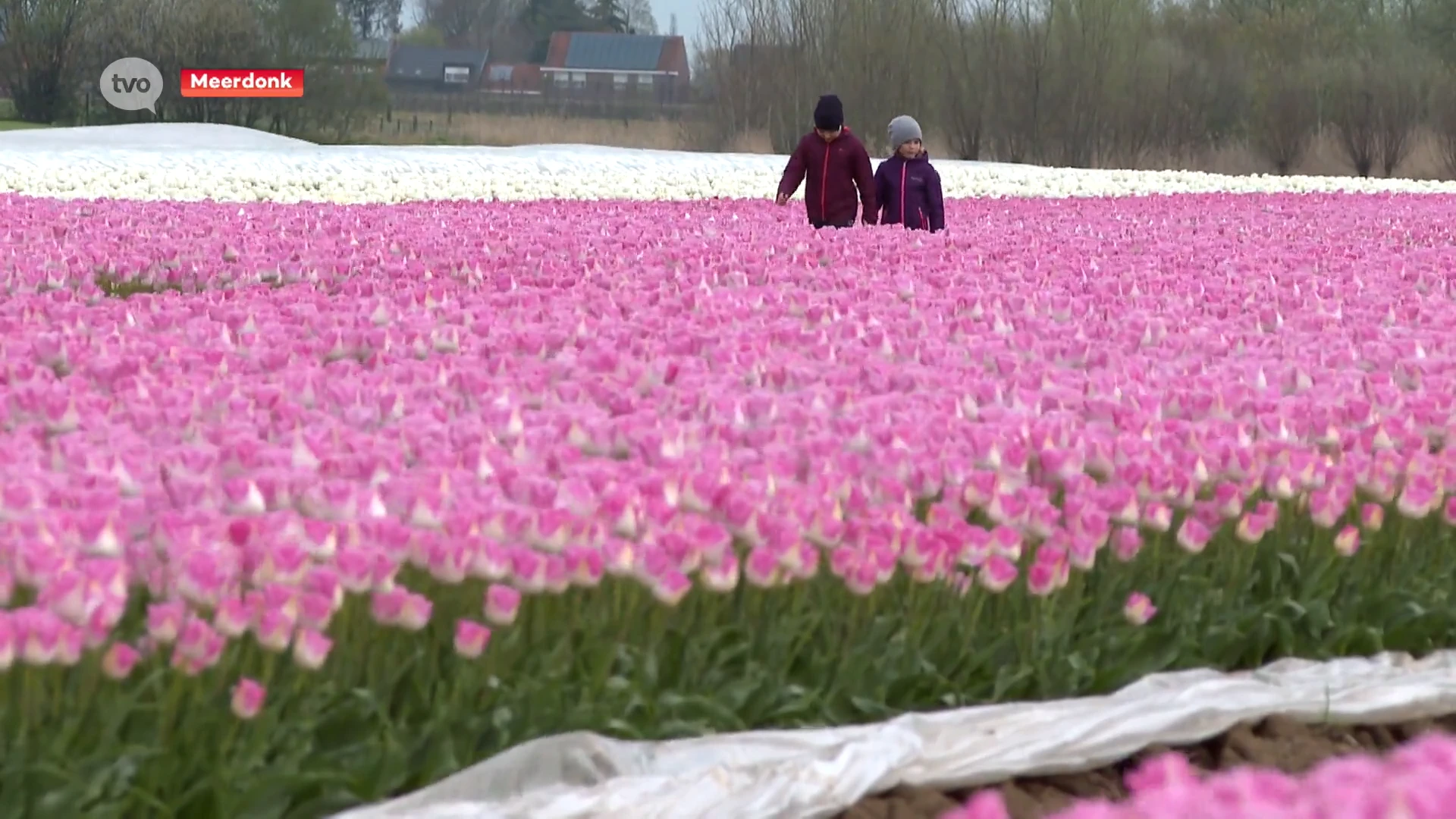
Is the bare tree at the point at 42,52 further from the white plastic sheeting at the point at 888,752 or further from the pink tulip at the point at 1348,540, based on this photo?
the white plastic sheeting at the point at 888,752

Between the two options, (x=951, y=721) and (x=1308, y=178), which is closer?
(x=951, y=721)

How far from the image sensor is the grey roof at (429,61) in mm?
96750

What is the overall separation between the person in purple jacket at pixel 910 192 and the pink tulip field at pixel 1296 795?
34.7 feet

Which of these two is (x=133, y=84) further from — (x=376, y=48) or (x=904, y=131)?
(x=376, y=48)

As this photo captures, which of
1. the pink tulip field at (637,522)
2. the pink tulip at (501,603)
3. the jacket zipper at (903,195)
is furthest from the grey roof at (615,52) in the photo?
the pink tulip at (501,603)

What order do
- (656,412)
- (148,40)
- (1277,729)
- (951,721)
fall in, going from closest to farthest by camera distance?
(951,721), (1277,729), (656,412), (148,40)

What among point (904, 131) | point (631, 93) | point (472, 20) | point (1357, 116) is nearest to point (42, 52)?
point (631, 93)

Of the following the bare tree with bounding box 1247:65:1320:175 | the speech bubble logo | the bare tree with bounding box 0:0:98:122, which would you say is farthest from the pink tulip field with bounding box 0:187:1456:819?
the bare tree with bounding box 0:0:98:122

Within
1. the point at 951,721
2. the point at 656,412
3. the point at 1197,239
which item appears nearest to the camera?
the point at 951,721

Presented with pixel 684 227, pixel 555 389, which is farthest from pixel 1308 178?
pixel 555 389

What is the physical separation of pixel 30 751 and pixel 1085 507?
2346 millimetres

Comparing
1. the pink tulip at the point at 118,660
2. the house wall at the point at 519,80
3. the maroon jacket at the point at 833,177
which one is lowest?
the pink tulip at the point at 118,660

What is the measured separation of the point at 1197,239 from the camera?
505 inches

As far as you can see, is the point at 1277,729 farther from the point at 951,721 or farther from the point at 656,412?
the point at 656,412
